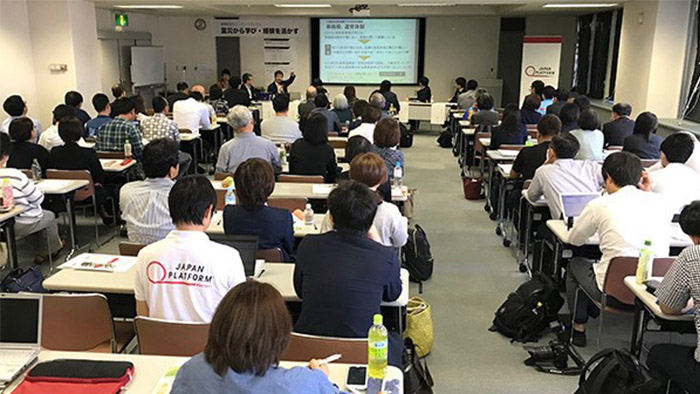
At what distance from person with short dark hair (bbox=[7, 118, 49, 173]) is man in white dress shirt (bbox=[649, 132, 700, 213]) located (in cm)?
547

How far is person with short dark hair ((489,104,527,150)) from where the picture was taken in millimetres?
7355

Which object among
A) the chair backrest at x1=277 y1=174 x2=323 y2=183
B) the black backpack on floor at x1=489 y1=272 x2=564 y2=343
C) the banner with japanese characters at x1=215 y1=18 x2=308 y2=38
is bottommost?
the black backpack on floor at x1=489 y1=272 x2=564 y2=343

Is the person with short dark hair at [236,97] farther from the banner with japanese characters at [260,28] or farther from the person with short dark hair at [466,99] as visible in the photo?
the person with short dark hair at [466,99]

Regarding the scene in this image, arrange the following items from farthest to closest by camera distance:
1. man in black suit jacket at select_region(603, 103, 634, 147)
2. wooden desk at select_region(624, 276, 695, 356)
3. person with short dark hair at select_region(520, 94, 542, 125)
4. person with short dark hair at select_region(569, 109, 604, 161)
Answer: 1. person with short dark hair at select_region(520, 94, 542, 125)
2. man in black suit jacket at select_region(603, 103, 634, 147)
3. person with short dark hair at select_region(569, 109, 604, 161)
4. wooden desk at select_region(624, 276, 695, 356)

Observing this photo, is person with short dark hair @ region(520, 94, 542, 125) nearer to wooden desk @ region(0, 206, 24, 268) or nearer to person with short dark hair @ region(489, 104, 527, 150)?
person with short dark hair @ region(489, 104, 527, 150)

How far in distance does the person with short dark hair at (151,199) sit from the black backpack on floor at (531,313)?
2384 millimetres

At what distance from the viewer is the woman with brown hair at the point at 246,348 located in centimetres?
157

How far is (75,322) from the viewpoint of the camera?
8.82ft

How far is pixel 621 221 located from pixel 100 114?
613 cm

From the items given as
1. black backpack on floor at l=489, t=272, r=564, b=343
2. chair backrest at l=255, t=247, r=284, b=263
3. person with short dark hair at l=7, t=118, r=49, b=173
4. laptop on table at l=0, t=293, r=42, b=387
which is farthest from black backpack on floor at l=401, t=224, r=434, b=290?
person with short dark hair at l=7, t=118, r=49, b=173

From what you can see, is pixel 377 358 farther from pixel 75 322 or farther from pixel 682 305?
pixel 682 305

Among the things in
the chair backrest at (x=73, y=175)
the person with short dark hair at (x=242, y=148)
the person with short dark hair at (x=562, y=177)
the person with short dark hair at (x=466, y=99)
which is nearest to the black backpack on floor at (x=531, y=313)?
the person with short dark hair at (x=562, y=177)

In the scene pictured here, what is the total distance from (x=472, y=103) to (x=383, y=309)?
907cm

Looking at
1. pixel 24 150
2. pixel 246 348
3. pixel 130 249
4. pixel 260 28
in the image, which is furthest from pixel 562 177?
pixel 260 28
